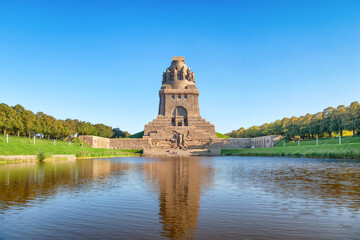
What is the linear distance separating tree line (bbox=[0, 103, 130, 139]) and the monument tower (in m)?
18.5

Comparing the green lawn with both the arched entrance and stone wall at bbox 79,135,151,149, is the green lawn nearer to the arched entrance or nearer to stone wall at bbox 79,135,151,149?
stone wall at bbox 79,135,151,149

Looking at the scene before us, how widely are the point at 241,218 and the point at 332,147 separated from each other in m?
37.9

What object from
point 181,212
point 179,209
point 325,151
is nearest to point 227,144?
point 325,151

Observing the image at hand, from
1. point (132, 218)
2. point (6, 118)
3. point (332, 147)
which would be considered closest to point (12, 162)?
point (6, 118)

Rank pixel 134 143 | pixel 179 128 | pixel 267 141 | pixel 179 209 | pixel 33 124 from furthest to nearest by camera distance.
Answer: pixel 179 128
pixel 134 143
pixel 267 141
pixel 33 124
pixel 179 209

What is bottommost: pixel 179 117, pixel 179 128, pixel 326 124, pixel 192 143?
pixel 192 143

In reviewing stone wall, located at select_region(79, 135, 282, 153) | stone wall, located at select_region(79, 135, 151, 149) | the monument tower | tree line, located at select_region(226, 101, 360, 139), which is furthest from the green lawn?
stone wall, located at select_region(79, 135, 151, 149)

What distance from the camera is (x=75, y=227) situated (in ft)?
25.2

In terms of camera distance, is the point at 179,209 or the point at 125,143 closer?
the point at 179,209

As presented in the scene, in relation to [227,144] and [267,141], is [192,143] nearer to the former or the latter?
[227,144]

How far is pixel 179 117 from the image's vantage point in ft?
310

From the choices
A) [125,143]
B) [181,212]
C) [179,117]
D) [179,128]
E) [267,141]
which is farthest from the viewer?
[179,117]

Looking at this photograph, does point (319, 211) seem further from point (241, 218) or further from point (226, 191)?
point (226, 191)

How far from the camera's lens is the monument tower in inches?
→ 3270
